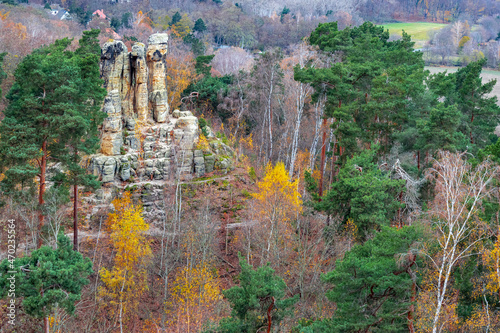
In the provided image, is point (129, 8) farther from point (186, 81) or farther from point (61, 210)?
point (61, 210)

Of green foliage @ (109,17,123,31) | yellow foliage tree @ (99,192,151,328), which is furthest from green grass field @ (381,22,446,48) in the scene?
yellow foliage tree @ (99,192,151,328)

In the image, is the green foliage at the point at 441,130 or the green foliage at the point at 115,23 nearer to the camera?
the green foliage at the point at 441,130

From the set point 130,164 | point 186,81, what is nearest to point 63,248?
point 130,164

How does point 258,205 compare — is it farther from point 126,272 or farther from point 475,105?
point 475,105

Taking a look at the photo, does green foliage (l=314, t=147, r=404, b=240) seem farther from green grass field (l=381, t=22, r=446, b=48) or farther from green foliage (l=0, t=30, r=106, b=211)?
green grass field (l=381, t=22, r=446, b=48)

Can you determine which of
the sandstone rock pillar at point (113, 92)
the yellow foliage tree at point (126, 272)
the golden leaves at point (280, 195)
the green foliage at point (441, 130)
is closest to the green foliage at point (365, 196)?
the green foliage at point (441, 130)

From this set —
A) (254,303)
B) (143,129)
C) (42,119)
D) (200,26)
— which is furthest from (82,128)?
(200,26)

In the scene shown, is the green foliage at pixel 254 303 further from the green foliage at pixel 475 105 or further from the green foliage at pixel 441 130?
the green foliage at pixel 475 105
